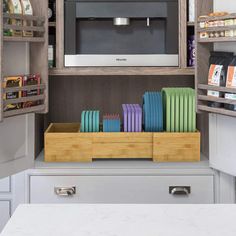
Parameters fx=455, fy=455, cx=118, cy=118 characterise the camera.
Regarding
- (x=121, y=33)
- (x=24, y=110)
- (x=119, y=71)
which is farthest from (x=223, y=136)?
(x=24, y=110)

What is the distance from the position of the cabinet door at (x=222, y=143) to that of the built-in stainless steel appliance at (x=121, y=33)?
41 cm

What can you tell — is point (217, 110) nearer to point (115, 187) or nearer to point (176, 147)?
point (176, 147)

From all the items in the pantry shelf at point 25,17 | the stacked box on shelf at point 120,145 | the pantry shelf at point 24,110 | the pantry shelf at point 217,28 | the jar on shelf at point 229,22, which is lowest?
the stacked box on shelf at point 120,145

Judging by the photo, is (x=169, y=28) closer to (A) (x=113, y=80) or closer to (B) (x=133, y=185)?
(A) (x=113, y=80)

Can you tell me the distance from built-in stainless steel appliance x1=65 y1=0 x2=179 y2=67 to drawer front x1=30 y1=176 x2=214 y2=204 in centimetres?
58

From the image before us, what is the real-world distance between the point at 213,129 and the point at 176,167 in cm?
25

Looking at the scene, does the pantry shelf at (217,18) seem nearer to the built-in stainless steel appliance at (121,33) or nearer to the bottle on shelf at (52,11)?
the built-in stainless steel appliance at (121,33)

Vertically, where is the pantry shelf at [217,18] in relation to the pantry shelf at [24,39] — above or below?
above

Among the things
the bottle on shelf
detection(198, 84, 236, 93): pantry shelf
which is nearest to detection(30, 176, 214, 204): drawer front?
detection(198, 84, 236, 93): pantry shelf

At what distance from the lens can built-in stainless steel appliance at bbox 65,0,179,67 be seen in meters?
2.28

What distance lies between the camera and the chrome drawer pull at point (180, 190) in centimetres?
214
